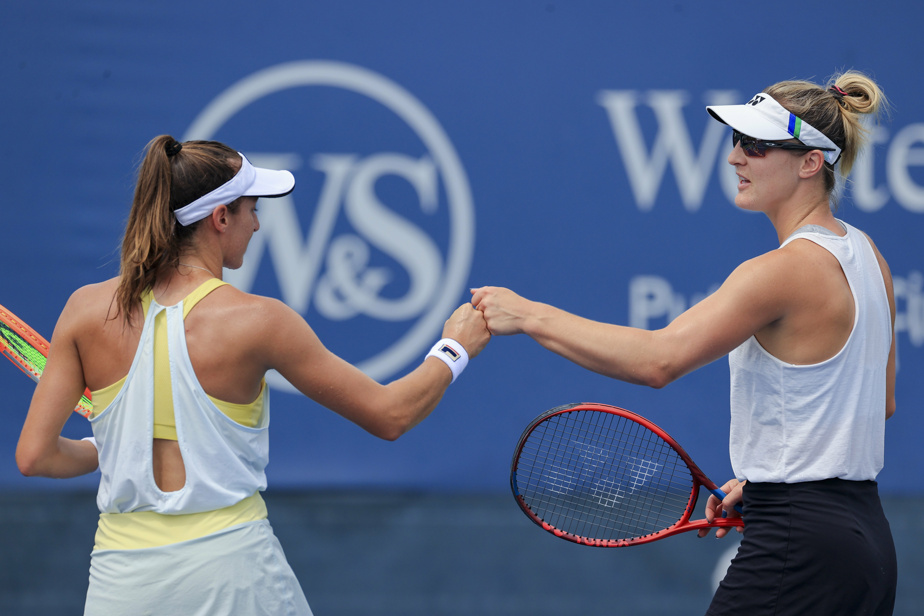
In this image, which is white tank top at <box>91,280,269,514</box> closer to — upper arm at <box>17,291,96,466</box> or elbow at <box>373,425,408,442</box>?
upper arm at <box>17,291,96,466</box>

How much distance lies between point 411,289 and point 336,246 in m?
0.35

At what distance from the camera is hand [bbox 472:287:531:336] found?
2172mm

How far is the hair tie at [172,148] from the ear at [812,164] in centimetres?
132

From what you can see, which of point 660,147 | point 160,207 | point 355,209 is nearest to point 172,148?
point 160,207

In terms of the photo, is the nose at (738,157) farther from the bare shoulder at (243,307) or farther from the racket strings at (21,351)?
the racket strings at (21,351)

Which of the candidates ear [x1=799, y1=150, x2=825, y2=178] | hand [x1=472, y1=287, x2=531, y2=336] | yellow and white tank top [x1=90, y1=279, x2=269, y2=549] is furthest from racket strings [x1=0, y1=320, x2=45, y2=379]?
ear [x1=799, y1=150, x2=825, y2=178]

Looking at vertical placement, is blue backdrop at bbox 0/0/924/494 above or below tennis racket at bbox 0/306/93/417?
above

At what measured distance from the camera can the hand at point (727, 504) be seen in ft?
6.63

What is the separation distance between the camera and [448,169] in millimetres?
3623

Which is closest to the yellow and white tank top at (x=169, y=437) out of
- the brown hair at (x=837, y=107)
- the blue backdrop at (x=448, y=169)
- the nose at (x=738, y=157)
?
the nose at (x=738, y=157)

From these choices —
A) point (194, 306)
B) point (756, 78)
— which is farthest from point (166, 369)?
point (756, 78)

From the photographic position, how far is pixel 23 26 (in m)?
3.58

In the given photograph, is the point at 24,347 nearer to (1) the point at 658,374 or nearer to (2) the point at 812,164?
(1) the point at 658,374

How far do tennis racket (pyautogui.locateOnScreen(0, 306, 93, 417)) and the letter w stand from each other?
2.30 m
